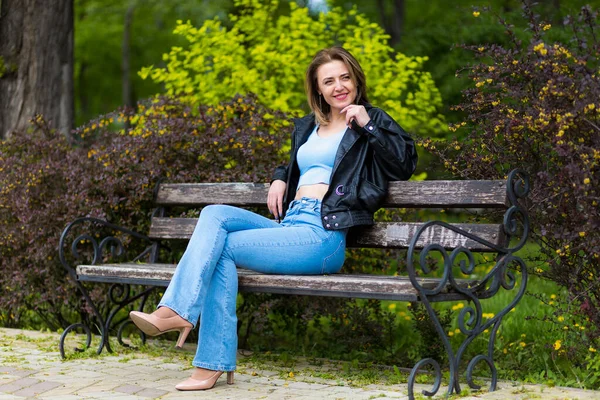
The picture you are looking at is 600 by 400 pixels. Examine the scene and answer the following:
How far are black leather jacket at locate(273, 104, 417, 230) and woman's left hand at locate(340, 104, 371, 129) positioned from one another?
0.04m

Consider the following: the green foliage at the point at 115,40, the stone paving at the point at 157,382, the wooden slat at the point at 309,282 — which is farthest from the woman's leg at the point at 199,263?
the green foliage at the point at 115,40

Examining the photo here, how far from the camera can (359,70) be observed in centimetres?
483

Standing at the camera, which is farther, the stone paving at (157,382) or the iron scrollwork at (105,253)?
the iron scrollwork at (105,253)

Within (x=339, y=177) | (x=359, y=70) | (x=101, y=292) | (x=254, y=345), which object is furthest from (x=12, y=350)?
(x=359, y=70)

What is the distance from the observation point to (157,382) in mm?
4465

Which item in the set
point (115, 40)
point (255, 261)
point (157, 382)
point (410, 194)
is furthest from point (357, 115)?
point (115, 40)

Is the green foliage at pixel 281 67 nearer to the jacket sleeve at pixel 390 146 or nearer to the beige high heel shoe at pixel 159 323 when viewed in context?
the jacket sleeve at pixel 390 146

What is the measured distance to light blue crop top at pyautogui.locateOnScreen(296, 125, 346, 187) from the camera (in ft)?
15.4

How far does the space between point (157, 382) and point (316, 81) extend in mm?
1925

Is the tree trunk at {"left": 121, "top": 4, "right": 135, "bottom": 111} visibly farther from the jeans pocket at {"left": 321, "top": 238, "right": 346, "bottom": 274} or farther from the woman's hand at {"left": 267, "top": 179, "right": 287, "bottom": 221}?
the jeans pocket at {"left": 321, "top": 238, "right": 346, "bottom": 274}

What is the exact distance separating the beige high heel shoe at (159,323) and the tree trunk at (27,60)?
4513 mm

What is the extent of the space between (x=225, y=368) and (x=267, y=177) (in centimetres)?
180

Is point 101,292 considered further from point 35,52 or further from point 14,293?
point 35,52

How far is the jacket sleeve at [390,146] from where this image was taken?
175 inches
